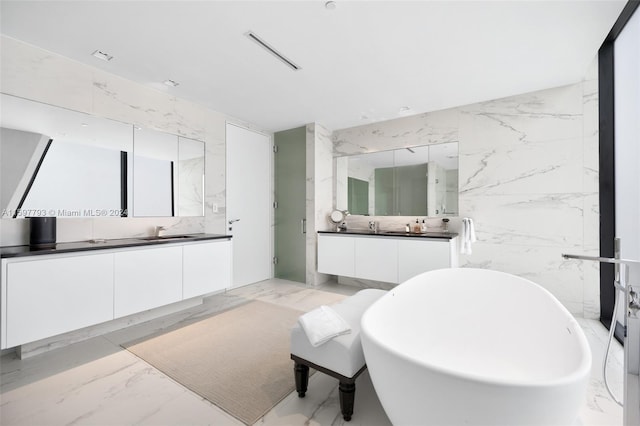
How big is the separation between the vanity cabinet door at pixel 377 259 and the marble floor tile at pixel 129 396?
1843 mm

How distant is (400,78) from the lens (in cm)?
272

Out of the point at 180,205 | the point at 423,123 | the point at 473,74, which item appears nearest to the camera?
the point at 473,74

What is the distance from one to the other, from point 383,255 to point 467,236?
1.01 m

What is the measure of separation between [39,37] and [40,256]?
5.48 ft

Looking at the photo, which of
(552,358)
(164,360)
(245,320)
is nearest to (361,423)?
(552,358)

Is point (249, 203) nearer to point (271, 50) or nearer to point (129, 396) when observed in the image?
point (271, 50)

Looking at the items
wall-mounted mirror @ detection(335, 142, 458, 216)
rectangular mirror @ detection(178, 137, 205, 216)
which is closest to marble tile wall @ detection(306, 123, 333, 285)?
wall-mounted mirror @ detection(335, 142, 458, 216)

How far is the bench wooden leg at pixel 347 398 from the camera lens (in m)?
1.40

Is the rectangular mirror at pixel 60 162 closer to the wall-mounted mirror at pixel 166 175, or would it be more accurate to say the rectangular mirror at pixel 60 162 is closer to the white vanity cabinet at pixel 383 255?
the wall-mounted mirror at pixel 166 175

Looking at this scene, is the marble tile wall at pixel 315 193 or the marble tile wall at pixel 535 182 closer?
the marble tile wall at pixel 535 182

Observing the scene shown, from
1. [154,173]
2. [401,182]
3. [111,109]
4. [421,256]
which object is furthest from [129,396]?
[401,182]

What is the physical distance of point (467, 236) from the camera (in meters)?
3.18

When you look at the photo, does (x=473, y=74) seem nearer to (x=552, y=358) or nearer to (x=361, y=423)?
(x=552, y=358)

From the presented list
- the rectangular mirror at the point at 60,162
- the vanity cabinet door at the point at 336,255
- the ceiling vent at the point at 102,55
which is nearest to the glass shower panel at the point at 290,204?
the vanity cabinet door at the point at 336,255
